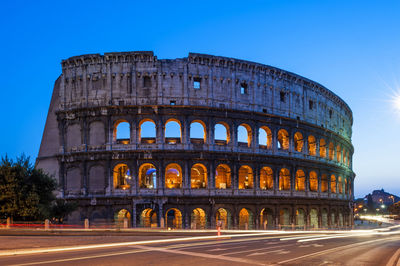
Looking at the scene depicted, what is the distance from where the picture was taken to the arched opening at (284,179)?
133 ft

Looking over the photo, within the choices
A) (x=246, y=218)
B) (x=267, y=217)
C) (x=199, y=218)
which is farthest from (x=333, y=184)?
(x=199, y=218)

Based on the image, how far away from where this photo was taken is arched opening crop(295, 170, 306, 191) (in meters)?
42.1

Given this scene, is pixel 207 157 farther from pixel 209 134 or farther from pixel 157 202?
pixel 157 202

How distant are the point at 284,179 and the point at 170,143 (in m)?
14.0

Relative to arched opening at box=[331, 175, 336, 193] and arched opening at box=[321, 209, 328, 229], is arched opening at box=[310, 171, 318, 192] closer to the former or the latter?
arched opening at box=[321, 209, 328, 229]

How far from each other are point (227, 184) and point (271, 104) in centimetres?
975

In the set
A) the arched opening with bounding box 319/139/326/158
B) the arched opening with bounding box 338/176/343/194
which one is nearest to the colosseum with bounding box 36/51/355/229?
the arched opening with bounding box 319/139/326/158

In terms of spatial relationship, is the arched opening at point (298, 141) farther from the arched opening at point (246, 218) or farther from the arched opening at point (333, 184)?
the arched opening at point (246, 218)

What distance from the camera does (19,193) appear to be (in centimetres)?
2600

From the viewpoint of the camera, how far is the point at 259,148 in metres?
38.3

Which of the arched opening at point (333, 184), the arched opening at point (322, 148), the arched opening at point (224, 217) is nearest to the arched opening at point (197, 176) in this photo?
the arched opening at point (224, 217)

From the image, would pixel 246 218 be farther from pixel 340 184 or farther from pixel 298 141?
pixel 340 184

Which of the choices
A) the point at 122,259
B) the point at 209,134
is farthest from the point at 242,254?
the point at 209,134

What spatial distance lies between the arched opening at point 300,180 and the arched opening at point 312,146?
125 inches
